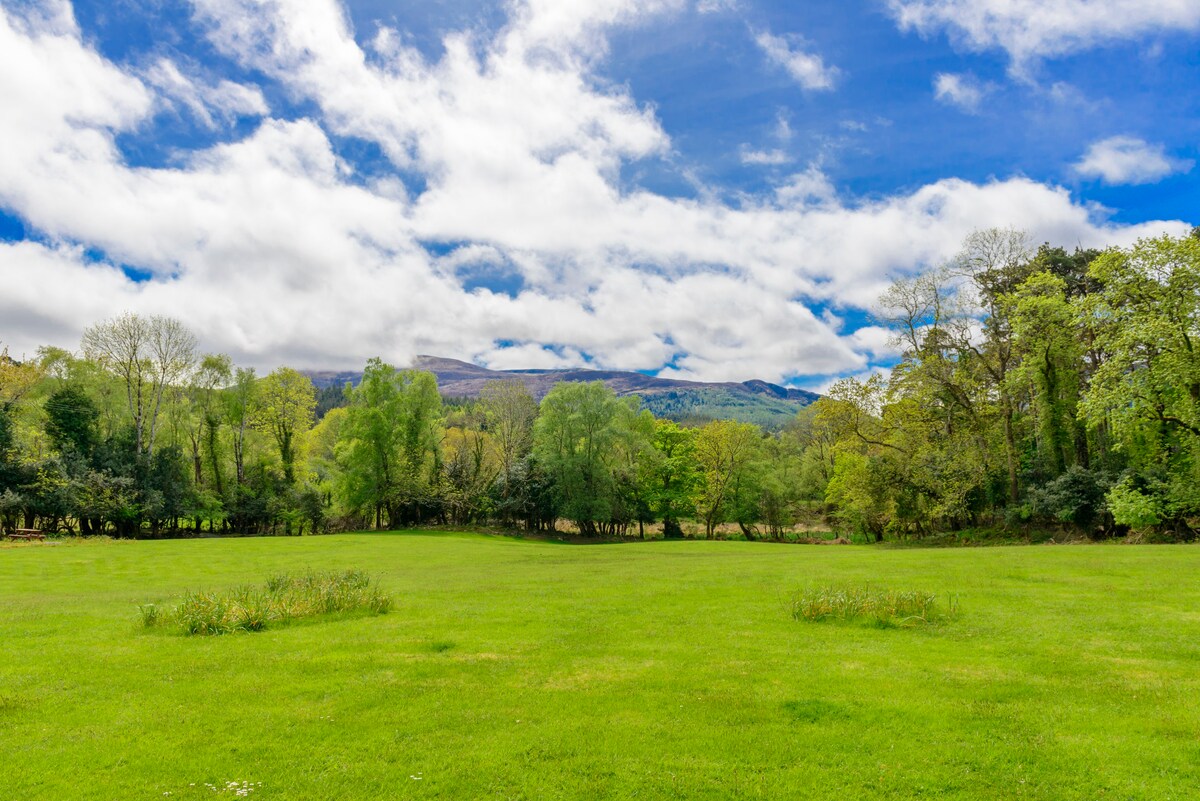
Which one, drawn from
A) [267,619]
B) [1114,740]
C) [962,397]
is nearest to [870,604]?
[1114,740]

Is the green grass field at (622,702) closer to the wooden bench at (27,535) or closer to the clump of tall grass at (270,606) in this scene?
the clump of tall grass at (270,606)

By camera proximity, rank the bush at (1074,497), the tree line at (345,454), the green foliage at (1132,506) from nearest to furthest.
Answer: the green foliage at (1132,506) → the bush at (1074,497) → the tree line at (345,454)

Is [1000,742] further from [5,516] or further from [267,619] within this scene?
[5,516]

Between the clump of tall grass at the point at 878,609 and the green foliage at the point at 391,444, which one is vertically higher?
the green foliage at the point at 391,444

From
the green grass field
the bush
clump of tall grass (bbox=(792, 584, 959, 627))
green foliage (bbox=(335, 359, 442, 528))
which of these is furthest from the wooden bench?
the bush

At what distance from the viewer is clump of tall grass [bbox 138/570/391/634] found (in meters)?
13.4

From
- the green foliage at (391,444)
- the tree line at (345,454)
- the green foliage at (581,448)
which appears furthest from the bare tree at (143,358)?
the green foliage at (581,448)

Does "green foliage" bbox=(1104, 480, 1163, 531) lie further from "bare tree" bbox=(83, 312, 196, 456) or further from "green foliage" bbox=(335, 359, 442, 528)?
"bare tree" bbox=(83, 312, 196, 456)

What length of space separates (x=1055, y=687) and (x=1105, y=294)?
3326 cm

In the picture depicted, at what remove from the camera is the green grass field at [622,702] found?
6844 mm

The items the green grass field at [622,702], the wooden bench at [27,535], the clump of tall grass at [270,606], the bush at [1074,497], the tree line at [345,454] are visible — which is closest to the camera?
the green grass field at [622,702]

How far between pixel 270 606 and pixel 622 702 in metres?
9.87

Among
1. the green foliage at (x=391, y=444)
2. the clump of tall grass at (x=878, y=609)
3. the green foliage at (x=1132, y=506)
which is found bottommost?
the clump of tall grass at (x=878, y=609)

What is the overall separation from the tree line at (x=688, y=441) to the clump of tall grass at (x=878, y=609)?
23.7 meters
